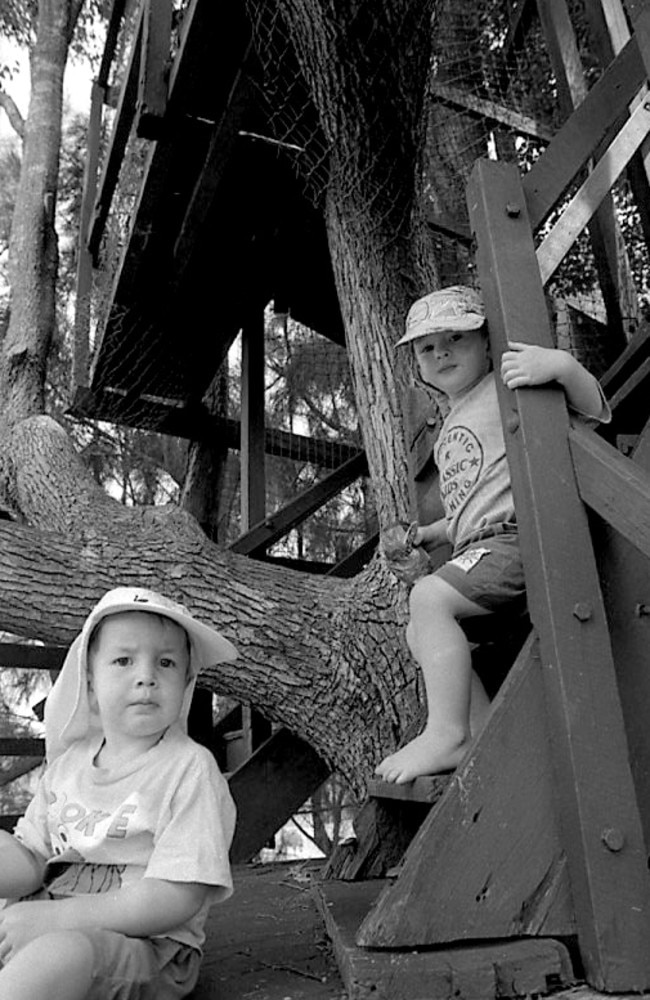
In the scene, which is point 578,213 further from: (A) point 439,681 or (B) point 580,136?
(A) point 439,681

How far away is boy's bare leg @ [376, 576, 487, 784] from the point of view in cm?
189

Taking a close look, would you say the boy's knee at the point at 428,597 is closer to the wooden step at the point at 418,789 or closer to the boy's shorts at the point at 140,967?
the wooden step at the point at 418,789

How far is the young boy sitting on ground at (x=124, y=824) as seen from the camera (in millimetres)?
1548

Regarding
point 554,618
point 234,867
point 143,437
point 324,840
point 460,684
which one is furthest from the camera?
point 324,840

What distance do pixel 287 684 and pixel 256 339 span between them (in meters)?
3.09

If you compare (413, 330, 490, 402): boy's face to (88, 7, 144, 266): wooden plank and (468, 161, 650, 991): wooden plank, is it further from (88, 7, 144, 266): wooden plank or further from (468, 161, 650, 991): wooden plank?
(88, 7, 144, 266): wooden plank

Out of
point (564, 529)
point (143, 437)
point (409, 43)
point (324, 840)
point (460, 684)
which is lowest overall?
point (324, 840)

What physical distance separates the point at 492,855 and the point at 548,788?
0.52 feet

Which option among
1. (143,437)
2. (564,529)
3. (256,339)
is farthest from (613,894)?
(143,437)

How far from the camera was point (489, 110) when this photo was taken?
19.5ft

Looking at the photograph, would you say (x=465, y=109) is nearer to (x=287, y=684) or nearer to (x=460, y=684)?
(x=287, y=684)

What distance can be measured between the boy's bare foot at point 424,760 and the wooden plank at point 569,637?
302mm

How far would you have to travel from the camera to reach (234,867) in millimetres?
3955

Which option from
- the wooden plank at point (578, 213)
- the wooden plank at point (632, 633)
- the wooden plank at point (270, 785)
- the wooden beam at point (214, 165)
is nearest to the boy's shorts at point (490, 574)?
the wooden plank at point (632, 633)
